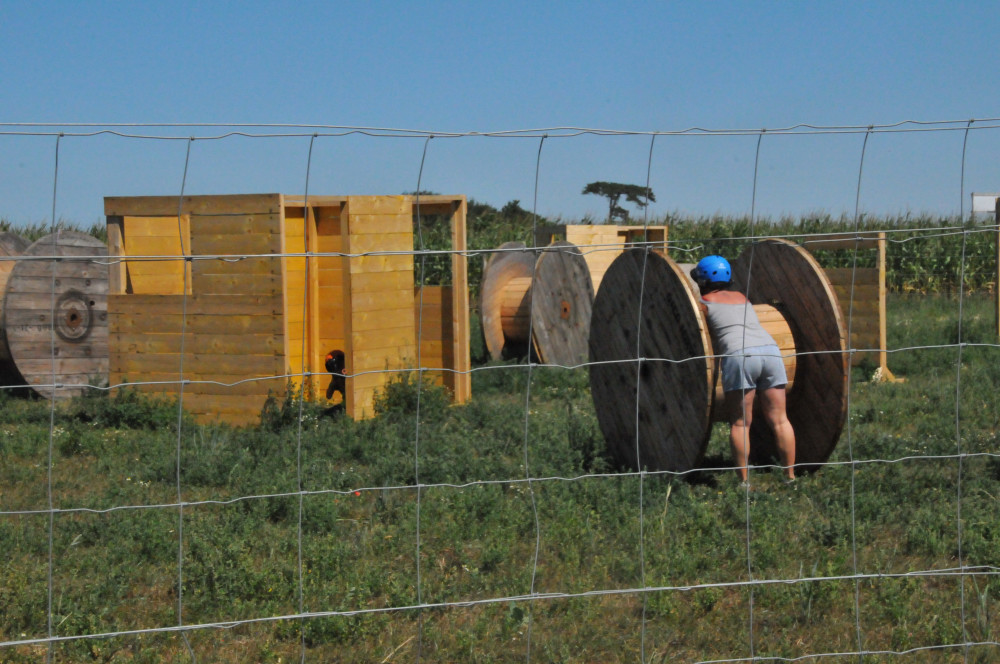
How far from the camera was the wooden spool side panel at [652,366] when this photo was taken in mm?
5914

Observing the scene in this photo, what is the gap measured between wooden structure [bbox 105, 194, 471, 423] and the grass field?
1275mm

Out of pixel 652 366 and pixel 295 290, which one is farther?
pixel 295 290

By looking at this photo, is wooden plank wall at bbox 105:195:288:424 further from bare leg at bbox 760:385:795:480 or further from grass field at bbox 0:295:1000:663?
bare leg at bbox 760:385:795:480

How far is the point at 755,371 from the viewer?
20.5 ft

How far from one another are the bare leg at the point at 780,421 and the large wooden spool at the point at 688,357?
10.6 inches

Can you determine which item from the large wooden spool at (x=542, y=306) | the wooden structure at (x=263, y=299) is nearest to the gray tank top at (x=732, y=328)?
the wooden structure at (x=263, y=299)

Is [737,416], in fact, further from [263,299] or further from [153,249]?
[153,249]

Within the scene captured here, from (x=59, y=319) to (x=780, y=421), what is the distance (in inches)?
331

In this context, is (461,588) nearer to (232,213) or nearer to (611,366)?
(611,366)

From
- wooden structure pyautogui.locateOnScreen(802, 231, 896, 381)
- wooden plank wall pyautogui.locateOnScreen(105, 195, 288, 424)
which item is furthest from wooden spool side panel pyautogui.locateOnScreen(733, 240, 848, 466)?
wooden structure pyautogui.locateOnScreen(802, 231, 896, 381)

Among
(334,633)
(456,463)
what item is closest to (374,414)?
(456,463)

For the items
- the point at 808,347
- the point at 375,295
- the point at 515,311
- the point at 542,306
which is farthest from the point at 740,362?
the point at 515,311

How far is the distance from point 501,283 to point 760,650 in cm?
1079

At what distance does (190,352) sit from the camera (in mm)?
9336
